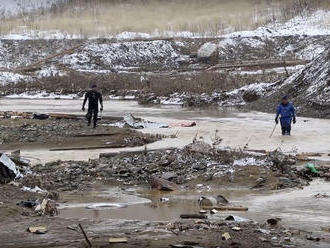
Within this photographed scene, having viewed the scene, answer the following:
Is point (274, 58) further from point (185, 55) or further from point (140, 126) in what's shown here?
point (140, 126)

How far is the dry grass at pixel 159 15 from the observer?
282 feet

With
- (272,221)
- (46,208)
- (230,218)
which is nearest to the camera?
(272,221)

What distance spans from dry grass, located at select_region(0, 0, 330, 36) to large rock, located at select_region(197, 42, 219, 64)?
1692 cm

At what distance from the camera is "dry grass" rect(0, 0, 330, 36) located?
282 feet

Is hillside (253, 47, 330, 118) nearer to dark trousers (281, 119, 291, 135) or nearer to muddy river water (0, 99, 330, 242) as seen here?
dark trousers (281, 119, 291, 135)

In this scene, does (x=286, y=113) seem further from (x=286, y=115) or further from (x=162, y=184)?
(x=162, y=184)

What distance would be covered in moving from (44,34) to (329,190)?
71.6 m

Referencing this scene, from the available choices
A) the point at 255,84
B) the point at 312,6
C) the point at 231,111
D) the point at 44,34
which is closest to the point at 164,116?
the point at 231,111

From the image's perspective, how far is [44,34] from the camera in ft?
266

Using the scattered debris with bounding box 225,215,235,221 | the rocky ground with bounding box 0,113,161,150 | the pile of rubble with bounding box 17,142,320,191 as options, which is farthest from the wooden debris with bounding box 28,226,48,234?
the rocky ground with bounding box 0,113,161,150

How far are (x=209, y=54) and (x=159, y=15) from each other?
3095 cm

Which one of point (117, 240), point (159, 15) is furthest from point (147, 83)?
point (159, 15)

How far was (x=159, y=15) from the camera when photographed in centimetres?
9412

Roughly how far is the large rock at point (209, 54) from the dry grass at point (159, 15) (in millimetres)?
16923
